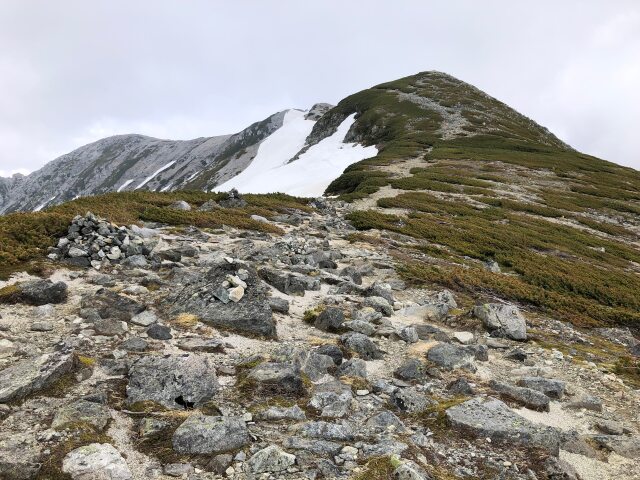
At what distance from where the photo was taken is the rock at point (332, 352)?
8.29m

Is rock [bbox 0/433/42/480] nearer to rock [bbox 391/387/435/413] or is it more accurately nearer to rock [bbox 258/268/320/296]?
rock [bbox 391/387/435/413]

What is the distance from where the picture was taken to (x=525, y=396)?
778cm

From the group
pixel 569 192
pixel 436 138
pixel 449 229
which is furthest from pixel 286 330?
pixel 436 138

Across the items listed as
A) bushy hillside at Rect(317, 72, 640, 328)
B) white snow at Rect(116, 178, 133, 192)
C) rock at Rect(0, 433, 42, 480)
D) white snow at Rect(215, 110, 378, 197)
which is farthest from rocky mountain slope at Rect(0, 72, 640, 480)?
white snow at Rect(116, 178, 133, 192)

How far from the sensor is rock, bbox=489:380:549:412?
300 inches

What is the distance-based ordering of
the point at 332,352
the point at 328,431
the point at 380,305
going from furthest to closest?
the point at 380,305 < the point at 332,352 < the point at 328,431

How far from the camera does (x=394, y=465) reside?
16.3ft

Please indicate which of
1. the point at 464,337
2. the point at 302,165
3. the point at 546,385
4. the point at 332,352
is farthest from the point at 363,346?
the point at 302,165

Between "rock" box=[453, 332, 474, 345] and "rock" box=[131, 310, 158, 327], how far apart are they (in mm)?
6950

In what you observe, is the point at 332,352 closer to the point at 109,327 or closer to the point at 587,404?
the point at 109,327

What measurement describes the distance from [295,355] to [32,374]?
3981 mm

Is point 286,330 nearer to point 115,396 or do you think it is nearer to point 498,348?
point 115,396

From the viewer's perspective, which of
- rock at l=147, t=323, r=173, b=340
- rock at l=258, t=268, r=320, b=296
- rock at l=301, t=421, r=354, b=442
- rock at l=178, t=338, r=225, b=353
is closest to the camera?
rock at l=301, t=421, r=354, b=442

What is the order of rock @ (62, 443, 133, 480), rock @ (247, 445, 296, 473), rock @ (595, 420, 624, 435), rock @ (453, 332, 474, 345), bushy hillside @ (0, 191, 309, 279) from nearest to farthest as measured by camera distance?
rock @ (62, 443, 133, 480) → rock @ (247, 445, 296, 473) → rock @ (595, 420, 624, 435) → rock @ (453, 332, 474, 345) → bushy hillside @ (0, 191, 309, 279)
